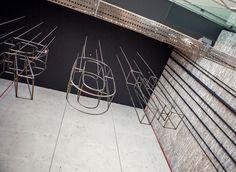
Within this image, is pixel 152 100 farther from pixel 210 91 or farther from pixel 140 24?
pixel 140 24

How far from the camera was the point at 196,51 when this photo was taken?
2.88 meters

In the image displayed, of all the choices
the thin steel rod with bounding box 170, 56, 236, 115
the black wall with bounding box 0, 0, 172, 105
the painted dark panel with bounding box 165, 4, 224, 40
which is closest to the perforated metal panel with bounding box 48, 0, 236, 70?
the thin steel rod with bounding box 170, 56, 236, 115

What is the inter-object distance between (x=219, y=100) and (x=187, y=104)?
2.20 feet

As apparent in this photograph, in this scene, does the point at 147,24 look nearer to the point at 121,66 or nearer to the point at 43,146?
the point at 121,66

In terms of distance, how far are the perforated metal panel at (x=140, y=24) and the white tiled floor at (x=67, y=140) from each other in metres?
1.81

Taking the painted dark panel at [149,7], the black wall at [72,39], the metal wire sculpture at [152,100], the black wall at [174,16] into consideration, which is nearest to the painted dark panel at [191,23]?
the black wall at [174,16]

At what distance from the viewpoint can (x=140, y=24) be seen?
8.67ft

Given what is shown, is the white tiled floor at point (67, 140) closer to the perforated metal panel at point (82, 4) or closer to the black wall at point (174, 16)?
the perforated metal panel at point (82, 4)

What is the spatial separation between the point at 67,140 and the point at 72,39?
6.16ft

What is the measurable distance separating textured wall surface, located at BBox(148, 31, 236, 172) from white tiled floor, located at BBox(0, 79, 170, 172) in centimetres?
48

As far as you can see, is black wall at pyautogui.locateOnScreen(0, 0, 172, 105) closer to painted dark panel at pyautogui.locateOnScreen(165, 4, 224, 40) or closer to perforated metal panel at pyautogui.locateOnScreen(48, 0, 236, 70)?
painted dark panel at pyautogui.locateOnScreen(165, 4, 224, 40)

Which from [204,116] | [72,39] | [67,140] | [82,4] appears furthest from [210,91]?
[72,39]

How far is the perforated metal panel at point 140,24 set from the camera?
2.36 meters

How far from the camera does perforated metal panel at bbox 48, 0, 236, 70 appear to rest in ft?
7.75
